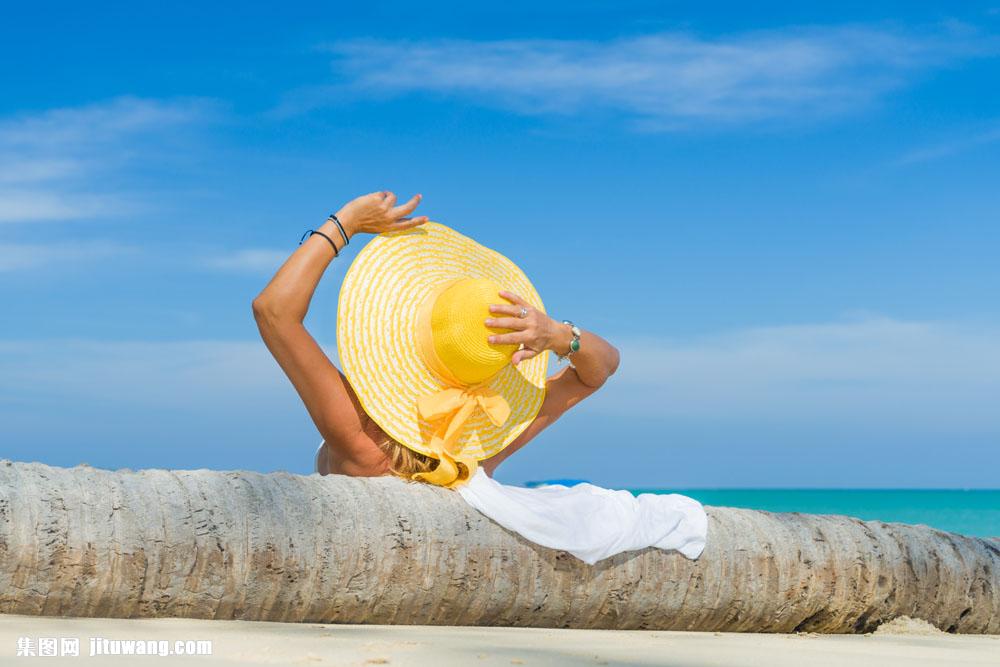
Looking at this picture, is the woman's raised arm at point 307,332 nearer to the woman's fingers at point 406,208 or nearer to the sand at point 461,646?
the woman's fingers at point 406,208

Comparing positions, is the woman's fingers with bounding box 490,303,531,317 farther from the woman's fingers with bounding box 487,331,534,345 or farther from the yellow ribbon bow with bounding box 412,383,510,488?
the yellow ribbon bow with bounding box 412,383,510,488

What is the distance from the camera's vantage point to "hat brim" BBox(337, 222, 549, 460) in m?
5.05

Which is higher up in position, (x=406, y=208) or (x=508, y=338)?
(x=406, y=208)

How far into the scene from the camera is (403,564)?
4719 mm

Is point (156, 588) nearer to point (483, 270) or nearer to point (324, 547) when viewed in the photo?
point (324, 547)

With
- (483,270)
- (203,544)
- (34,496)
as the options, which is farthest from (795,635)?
(34,496)

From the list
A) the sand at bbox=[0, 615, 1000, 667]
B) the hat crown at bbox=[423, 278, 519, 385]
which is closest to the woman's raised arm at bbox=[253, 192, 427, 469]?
the hat crown at bbox=[423, 278, 519, 385]

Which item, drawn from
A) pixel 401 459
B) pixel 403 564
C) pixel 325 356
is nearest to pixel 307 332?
pixel 325 356

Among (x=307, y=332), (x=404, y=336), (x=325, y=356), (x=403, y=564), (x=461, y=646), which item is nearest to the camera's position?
(x=461, y=646)

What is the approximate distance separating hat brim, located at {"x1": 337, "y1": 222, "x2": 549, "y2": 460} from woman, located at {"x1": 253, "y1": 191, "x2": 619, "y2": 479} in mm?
95

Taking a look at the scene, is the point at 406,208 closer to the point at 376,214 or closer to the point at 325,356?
the point at 376,214

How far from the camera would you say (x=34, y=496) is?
4133mm

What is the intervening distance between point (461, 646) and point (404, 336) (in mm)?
1731

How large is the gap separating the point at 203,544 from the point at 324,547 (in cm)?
50
